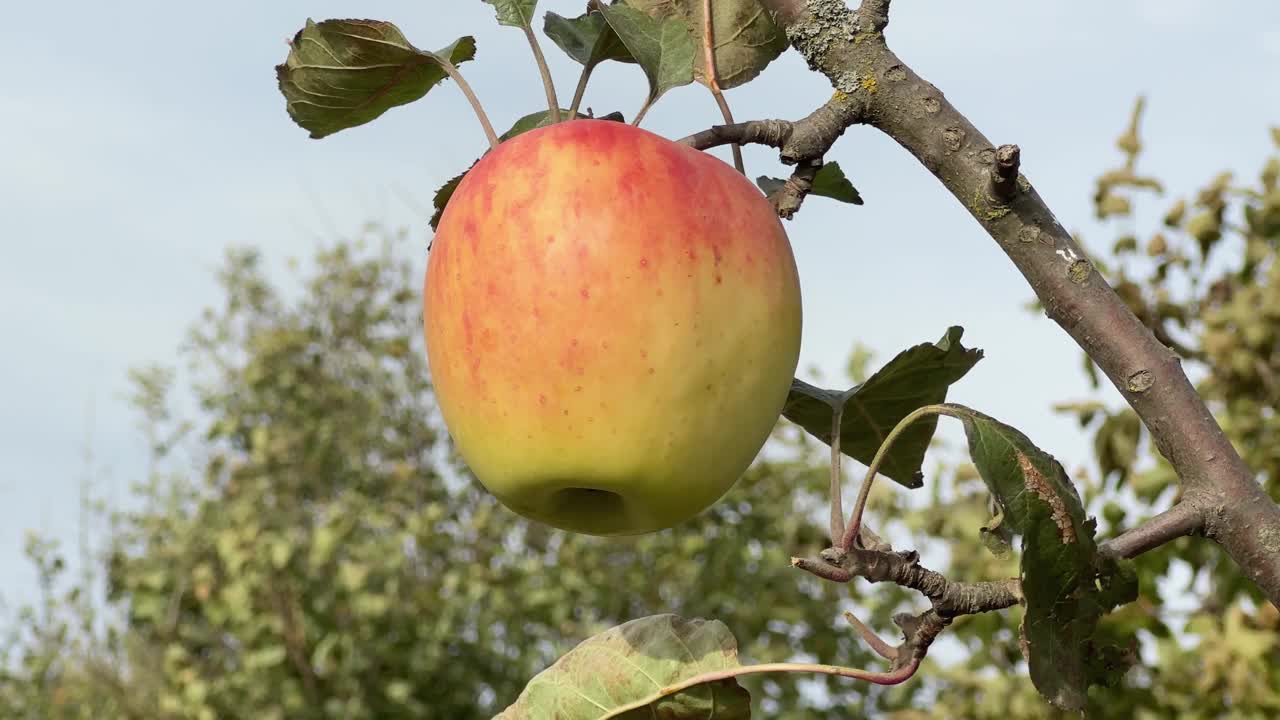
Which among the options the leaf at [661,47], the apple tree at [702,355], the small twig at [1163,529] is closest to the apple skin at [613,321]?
the apple tree at [702,355]

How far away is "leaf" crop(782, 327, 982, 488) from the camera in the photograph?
0.98 meters

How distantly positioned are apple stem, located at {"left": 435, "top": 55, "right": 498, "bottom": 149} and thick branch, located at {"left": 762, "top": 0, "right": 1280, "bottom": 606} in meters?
0.29

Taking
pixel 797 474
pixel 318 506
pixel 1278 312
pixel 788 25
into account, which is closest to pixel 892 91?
pixel 788 25

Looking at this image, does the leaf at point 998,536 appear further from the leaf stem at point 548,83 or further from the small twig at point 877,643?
the leaf stem at point 548,83

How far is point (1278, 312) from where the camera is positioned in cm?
247

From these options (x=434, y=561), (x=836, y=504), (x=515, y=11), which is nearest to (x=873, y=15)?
(x=515, y=11)

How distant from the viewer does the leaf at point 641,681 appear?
0.89m

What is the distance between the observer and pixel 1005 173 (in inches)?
33.0

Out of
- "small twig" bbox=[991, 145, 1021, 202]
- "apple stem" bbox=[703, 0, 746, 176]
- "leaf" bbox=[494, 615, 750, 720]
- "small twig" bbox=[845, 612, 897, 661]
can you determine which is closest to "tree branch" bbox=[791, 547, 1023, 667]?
"small twig" bbox=[845, 612, 897, 661]

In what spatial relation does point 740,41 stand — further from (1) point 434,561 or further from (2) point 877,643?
(1) point 434,561

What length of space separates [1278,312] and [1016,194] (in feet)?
6.06

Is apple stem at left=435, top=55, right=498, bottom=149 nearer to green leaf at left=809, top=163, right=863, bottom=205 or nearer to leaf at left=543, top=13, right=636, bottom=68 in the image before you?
leaf at left=543, top=13, right=636, bottom=68

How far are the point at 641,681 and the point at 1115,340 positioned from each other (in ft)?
1.27

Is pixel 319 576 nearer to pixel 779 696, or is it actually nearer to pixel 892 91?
pixel 779 696
